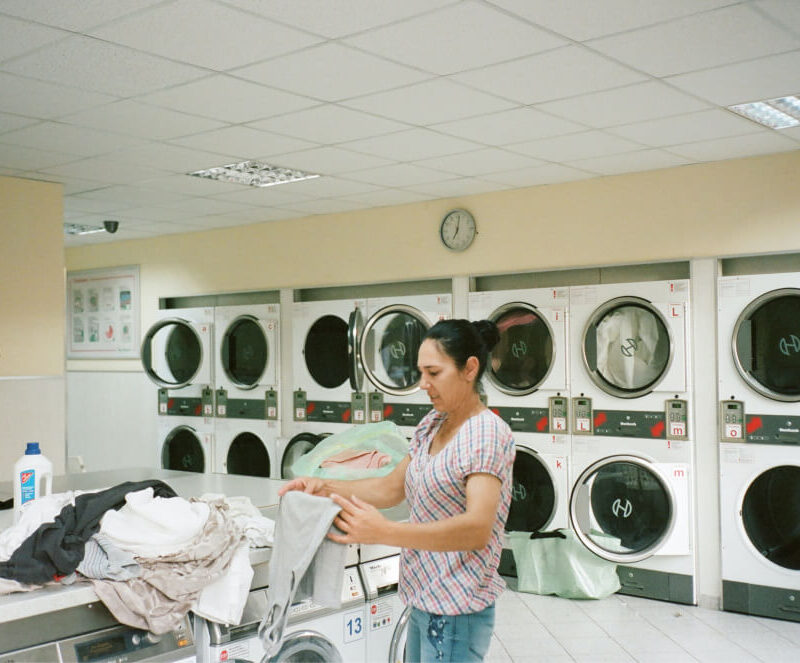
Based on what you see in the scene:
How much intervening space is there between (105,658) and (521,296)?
12.1ft

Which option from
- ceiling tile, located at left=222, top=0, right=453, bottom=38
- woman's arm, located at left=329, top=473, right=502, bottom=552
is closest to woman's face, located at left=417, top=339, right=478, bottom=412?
woman's arm, located at left=329, top=473, right=502, bottom=552

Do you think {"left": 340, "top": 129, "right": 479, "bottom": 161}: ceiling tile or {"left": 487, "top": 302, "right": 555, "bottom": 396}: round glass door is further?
{"left": 487, "top": 302, "right": 555, "bottom": 396}: round glass door

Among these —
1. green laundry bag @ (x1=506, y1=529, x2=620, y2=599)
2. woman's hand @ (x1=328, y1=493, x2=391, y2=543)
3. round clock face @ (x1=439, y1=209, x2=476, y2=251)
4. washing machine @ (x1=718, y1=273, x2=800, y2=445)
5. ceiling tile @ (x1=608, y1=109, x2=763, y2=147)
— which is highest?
ceiling tile @ (x1=608, y1=109, x2=763, y2=147)

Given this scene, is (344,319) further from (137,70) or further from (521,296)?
(137,70)

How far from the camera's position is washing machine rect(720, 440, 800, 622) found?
4.50 meters

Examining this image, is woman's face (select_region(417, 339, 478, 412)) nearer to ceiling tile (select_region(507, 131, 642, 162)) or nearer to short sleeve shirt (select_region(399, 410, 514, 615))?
short sleeve shirt (select_region(399, 410, 514, 615))

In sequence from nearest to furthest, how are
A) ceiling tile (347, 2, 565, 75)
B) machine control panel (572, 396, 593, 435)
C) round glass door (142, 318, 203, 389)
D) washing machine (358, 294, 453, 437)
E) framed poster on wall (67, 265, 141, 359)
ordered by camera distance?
ceiling tile (347, 2, 565, 75)
machine control panel (572, 396, 593, 435)
washing machine (358, 294, 453, 437)
round glass door (142, 318, 203, 389)
framed poster on wall (67, 265, 141, 359)

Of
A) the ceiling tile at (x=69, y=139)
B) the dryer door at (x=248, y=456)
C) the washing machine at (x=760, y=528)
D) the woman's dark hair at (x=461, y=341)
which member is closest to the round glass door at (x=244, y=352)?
the dryer door at (x=248, y=456)

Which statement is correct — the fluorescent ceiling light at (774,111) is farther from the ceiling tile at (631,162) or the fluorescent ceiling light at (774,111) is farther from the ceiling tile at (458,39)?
the ceiling tile at (458,39)

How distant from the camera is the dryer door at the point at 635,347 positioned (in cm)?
484

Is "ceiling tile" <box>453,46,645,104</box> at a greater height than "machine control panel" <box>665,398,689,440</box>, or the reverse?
"ceiling tile" <box>453,46,645,104</box>

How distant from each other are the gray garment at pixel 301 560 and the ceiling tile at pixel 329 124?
1.98m

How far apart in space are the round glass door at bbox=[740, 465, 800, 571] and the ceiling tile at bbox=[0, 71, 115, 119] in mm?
3770

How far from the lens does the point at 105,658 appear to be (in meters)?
2.23
